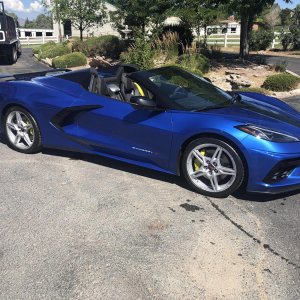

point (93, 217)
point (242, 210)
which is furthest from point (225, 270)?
point (93, 217)

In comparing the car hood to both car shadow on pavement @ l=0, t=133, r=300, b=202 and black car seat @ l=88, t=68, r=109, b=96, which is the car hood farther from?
black car seat @ l=88, t=68, r=109, b=96

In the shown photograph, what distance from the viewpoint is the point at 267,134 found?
3.70m

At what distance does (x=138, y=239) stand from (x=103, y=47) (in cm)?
1878

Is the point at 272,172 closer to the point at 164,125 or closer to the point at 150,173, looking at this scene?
the point at 164,125

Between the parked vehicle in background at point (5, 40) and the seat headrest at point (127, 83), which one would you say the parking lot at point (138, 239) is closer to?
the seat headrest at point (127, 83)

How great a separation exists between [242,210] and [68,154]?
2.56 m

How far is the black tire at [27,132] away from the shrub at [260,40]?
85.8ft

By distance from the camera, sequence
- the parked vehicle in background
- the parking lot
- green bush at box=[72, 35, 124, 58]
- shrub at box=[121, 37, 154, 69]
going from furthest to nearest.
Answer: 1. green bush at box=[72, 35, 124, 58]
2. the parked vehicle in background
3. shrub at box=[121, 37, 154, 69]
4. the parking lot

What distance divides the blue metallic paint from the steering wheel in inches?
12.0

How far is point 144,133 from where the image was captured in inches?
164

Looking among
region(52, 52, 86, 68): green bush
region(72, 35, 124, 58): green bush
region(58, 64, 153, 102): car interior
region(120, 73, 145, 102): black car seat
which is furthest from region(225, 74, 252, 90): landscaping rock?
region(72, 35, 124, 58): green bush

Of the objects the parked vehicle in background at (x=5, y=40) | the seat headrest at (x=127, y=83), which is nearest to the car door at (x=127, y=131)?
the seat headrest at (x=127, y=83)

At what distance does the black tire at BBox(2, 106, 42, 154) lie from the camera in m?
5.04

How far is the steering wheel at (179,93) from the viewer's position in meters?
4.31
